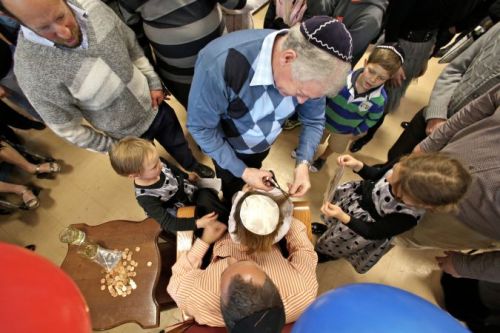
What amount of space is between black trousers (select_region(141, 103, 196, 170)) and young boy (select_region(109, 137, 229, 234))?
1.16ft

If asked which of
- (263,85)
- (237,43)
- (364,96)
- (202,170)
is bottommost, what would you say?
(202,170)

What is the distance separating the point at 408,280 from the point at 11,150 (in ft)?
11.8

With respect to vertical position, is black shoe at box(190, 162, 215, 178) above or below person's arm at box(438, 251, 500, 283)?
below

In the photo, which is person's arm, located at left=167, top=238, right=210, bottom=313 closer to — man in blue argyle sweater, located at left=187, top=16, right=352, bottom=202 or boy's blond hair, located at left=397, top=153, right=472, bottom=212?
man in blue argyle sweater, located at left=187, top=16, right=352, bottom=202

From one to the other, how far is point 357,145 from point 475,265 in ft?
5.17

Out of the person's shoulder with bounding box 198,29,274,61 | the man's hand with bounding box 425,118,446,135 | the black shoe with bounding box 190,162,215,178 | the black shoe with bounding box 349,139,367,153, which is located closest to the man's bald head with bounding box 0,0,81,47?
the person's shoulder with bounding box 198,29,274,61

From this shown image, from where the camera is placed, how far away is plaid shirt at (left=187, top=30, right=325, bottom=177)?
1.17m

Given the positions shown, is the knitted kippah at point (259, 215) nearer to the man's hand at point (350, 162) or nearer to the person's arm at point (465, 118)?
the man's hand at point (350, 162)

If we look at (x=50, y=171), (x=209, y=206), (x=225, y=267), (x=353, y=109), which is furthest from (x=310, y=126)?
(x=50, y=171)

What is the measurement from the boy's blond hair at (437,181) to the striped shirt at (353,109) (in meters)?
0.79

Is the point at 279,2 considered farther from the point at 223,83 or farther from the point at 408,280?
the point at 408,280

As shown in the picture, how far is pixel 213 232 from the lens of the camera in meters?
1.55

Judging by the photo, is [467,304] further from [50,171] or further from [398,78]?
[50,171]

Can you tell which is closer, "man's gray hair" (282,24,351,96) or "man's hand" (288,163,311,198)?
"man's gray hair" (282,24,351,96)
